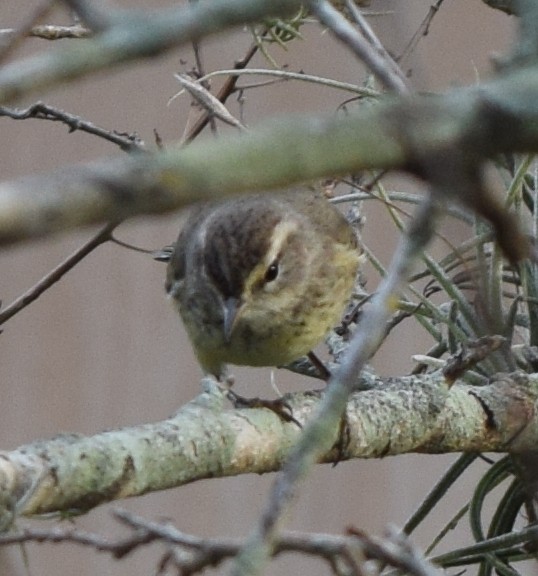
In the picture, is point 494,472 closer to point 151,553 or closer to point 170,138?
point 170,138

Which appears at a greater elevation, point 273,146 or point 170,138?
point 170,138

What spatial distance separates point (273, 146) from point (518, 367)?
1021mm

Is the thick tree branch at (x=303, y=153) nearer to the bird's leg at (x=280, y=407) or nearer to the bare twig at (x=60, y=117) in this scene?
the bird's leg at (x=280, y=407)

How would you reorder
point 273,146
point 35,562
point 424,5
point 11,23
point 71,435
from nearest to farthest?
point 273,146 → point 71,435 → point 424,5 → point 11,23 → point 35,562

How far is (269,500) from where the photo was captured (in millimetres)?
344

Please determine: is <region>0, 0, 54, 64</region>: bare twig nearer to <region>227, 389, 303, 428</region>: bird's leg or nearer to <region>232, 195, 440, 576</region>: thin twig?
<region>232, 195, 440, 576</region>: thin twig

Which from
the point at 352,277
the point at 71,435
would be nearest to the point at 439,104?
the point at 71,435

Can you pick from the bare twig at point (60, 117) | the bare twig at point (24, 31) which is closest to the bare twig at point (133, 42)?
the bare twig at point (24, 31)

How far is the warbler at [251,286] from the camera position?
1.38 meters

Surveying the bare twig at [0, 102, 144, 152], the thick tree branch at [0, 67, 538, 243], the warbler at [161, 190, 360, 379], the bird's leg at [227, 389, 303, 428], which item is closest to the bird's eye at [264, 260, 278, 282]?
the warbler at [161, 190, 360, 379]

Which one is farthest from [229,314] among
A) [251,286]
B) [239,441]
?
[239,441]

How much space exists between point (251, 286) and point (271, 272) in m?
0.05

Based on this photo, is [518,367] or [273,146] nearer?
[273,146]

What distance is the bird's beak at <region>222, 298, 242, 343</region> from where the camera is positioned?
4.40 ft
